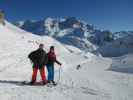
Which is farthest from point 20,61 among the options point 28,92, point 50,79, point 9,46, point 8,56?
point 28,92

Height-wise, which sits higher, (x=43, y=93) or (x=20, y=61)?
(x=20, y=61)

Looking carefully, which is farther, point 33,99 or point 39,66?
point 39,66

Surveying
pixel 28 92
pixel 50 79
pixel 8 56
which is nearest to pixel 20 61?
pixel 8 56

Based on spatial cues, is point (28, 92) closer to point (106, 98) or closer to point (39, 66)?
point (39, 66)

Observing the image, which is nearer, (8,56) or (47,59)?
(47,59)

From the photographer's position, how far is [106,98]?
12.0m

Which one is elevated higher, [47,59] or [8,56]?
[8,56]

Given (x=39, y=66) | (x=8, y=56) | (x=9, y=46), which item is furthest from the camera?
(x=9, y=46)

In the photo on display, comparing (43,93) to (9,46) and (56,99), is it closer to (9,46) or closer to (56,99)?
(56,99)

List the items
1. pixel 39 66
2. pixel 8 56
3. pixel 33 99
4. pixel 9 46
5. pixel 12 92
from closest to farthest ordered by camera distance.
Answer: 1. pixel 33 99
2. pixel 12 92
3. pixel 39 66
4. pixel 8 56
5. pixel 9 46

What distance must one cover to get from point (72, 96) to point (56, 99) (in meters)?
0.98

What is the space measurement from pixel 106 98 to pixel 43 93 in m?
3.10

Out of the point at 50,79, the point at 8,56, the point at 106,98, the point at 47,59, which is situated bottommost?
the point at 106,98

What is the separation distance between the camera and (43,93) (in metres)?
11.8
